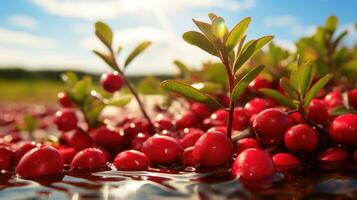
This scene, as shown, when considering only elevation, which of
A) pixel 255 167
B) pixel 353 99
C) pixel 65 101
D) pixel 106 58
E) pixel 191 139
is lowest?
pixel 255 167

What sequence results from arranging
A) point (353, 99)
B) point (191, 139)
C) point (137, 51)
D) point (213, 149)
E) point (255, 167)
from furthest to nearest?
point (137, 51) < point (353, 99) < point (191, 139) < point (213, 149) < point (255, 167)

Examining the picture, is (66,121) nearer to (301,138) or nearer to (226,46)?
(226,46)

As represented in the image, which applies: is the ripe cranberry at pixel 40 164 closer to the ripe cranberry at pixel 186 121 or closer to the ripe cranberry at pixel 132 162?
the ripe cranberry at pixel 132 162

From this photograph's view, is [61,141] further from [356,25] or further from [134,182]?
[356,25]

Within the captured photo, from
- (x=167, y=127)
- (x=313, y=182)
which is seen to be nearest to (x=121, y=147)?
(x=167, y=127)

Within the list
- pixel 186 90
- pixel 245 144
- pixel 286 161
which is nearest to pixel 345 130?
pixel 286 161

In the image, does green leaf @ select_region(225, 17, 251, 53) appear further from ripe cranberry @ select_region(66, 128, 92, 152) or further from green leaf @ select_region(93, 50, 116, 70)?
ripe cranberry @ select_region(66, 128, 92, 152)
